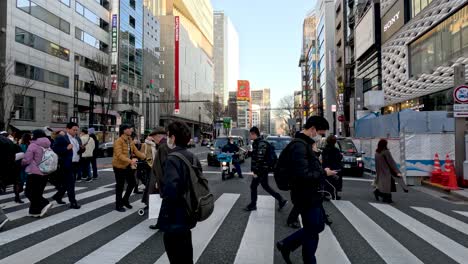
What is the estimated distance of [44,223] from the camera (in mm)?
6141

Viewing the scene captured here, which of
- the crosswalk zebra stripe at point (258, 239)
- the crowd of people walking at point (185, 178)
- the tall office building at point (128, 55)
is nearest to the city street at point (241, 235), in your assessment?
the crosswalk zebra stripe at point (258, 239)

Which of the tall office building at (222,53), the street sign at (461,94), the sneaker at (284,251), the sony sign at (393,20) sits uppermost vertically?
the tall office building at (222,53)

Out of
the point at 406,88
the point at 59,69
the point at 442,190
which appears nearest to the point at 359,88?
the point at 406,88

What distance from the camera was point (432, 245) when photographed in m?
5.09

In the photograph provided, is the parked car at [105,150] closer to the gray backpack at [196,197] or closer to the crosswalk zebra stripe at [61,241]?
the crosswalk zebra stripe at [61,241]

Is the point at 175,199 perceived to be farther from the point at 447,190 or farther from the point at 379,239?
the point at 447,190

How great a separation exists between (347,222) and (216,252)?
119 inches

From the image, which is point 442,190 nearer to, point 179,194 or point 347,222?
point 347,222

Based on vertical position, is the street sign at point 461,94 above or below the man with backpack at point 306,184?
above

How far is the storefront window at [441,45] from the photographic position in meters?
19.8

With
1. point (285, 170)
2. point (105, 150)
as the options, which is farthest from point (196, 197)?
point (105, 150)

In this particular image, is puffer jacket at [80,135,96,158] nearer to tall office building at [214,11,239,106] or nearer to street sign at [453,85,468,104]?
street sign at [453,85,468,104]

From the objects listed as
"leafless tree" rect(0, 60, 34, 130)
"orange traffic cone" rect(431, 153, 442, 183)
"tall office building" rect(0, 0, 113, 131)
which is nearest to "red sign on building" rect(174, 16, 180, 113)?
"tall office building" rect(0, 0, 113, 131)

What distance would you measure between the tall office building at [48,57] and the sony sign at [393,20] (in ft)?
102
